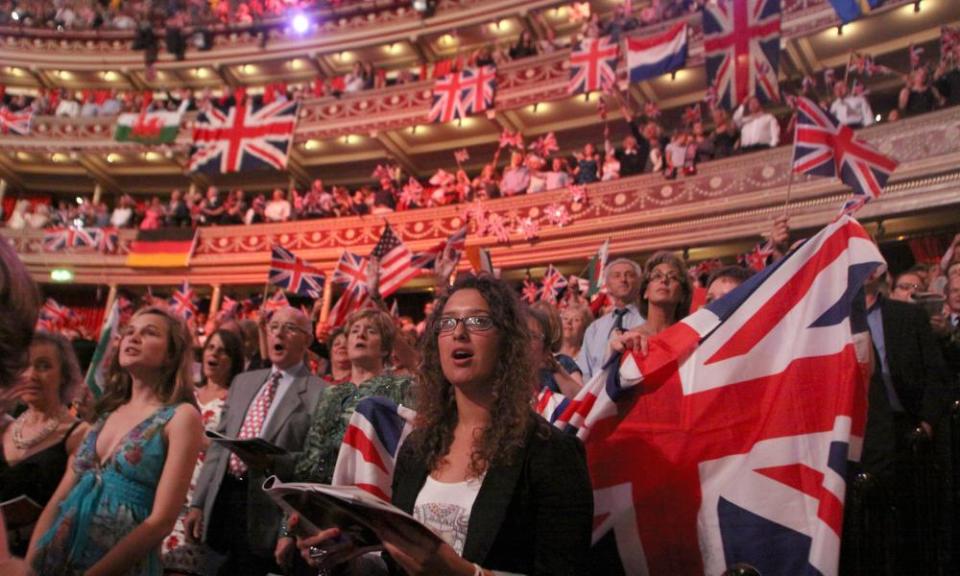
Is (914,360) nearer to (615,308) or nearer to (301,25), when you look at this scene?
(615,308)

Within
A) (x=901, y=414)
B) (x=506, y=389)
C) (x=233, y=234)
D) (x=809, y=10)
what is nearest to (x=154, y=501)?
(x=506, y=389)

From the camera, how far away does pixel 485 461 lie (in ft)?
6.17

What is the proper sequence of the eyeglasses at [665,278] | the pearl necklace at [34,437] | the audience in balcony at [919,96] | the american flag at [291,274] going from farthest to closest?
the audience in balcony at [919,96], the american flag at [291,274], the eyeglasses at [665,278], the pearl necklace at [34,437]

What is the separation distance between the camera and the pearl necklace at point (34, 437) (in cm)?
285

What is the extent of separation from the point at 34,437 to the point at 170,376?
0.70 meters

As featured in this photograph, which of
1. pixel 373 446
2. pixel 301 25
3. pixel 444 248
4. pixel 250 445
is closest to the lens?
pixel 373 446

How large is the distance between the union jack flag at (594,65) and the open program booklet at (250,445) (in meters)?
13.0

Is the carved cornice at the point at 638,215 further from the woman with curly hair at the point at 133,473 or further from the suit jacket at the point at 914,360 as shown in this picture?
the woman with curly hair at the point at 133,473

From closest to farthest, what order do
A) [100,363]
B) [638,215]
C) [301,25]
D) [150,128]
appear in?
[100,363] → [638,215] → [150,128] → [301,25]

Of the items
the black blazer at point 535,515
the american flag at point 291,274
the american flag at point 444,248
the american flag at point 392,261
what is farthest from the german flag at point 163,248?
the black blazer at point 535,515

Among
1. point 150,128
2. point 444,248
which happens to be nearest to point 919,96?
point 444,248

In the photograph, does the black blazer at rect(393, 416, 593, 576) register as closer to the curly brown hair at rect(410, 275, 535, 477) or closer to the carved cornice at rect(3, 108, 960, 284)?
the curly brown hair at rect(410, 275, 535, 477)

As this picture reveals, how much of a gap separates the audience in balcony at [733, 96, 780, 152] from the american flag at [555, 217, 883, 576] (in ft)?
35.0

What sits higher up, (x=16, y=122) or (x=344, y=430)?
(x=16, y=122)
